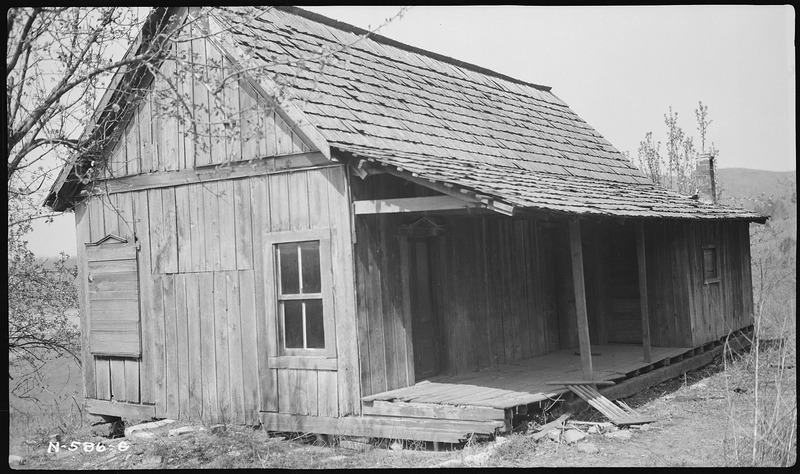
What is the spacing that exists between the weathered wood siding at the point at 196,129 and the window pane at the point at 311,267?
3.89ft

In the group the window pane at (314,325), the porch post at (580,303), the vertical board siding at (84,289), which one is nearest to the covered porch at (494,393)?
the porch post at (580,303)

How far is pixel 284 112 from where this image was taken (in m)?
9.88

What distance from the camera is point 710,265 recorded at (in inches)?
585

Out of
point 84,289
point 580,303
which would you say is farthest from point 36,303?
point 580,303

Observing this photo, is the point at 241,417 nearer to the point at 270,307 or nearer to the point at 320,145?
the point at 270,307

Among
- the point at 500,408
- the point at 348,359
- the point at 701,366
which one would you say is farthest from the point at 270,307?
the point at 701,366

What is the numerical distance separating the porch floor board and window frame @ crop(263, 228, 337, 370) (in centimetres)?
83

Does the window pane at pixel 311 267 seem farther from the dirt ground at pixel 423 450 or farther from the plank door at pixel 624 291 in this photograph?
the plank door at pixel 624 291

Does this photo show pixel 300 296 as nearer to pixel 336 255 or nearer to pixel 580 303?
pixel 336 255

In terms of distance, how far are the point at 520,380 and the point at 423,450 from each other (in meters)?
2.10

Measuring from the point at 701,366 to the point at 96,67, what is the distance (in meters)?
10.9

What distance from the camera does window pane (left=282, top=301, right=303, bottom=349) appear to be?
395 inches

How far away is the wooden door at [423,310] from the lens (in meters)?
10.9

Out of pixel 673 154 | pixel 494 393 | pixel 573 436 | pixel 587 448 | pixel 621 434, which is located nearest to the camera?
pixel 587 448
